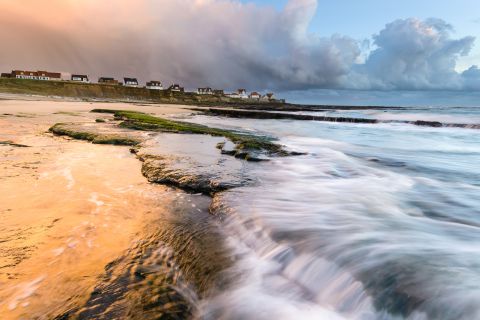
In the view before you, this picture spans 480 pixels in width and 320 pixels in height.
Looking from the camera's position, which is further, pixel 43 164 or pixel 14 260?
pixel 43 164

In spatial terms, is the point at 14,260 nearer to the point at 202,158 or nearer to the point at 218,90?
the point at 202,158

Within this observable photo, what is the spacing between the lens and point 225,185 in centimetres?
553

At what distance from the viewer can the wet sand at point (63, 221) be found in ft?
8.18

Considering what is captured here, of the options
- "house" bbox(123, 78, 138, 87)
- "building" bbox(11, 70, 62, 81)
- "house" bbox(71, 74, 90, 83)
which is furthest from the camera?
"house" bbox(123, 78, 138, 87)

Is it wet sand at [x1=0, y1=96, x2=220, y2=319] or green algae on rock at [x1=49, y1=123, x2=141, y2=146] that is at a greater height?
green algae on rock at [x1=49, y1=123, x2=141, y2=146]

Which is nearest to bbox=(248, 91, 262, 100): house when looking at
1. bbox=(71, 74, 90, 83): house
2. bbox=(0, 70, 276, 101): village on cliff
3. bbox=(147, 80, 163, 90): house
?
bbox=(0, 70, 276, 101): village on cliff

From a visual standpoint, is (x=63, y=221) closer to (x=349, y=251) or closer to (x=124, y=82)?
(x=349, y=251)

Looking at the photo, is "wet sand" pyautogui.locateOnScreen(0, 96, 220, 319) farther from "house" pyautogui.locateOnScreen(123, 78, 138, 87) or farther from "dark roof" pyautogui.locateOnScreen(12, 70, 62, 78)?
"house" pyautogui.locateOnScreen(123, 78, 138, 87)

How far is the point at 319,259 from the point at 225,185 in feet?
8.21

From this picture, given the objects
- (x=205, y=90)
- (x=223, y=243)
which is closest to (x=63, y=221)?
(x=223, y=243)

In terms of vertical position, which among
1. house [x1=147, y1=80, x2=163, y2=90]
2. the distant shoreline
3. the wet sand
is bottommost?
the wet sand

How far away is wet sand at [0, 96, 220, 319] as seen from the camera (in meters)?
2.49

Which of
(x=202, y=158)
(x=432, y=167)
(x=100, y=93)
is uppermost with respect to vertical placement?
(x=100, y=93)

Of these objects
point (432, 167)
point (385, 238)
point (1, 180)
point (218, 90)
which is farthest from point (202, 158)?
point (218, 90)
